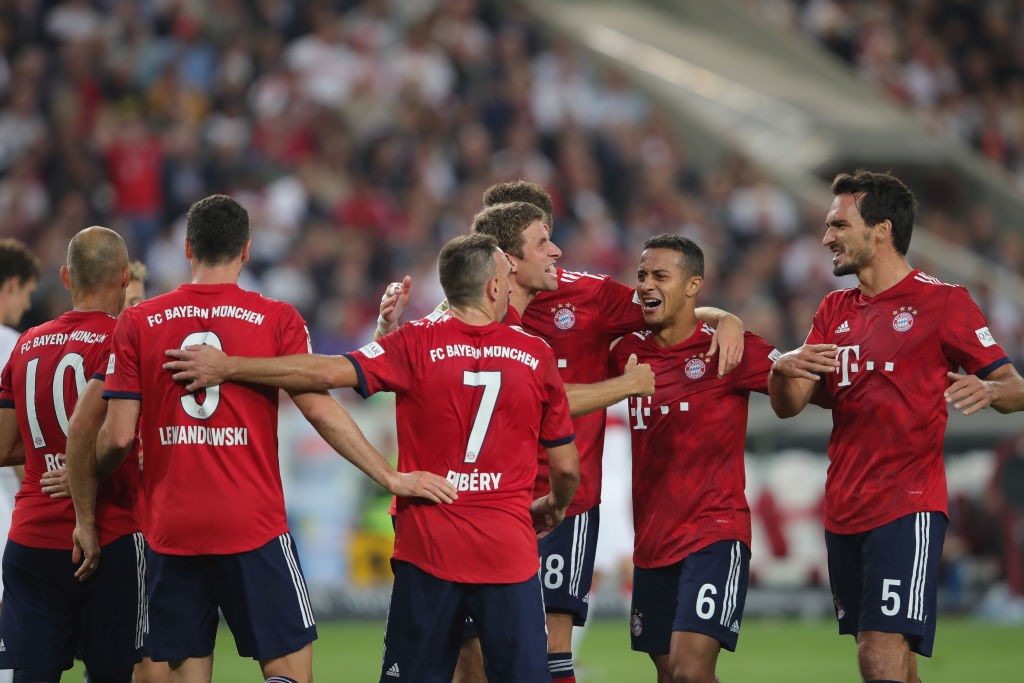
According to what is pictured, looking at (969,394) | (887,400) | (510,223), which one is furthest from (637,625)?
(510,223)

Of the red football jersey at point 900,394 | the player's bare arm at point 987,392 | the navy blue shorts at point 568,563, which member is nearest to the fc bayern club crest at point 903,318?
the red football jersey at point 900,394

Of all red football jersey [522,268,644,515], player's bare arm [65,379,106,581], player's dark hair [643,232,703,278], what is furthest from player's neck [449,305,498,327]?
player's bare arm [65,379,106,581]

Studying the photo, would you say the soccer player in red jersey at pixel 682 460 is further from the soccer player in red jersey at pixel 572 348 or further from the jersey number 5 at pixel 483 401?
the jersey number 5 at pixel 483 401

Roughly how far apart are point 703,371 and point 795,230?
43.4 feet


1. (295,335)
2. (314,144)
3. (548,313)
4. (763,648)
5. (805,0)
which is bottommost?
(763,648)

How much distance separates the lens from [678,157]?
21641mm

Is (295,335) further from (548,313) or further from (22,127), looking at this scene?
(22,127)

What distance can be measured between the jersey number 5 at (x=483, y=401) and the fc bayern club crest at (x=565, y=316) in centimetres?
158

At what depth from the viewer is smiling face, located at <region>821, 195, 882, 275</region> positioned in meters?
7.69

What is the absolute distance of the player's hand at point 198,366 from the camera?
639cm

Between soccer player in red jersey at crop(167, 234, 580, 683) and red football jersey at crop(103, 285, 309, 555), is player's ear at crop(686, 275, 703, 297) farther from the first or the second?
red football jersey at crop(103, 285, 309, 555)

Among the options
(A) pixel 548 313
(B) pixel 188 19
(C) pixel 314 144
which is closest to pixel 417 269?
(C) pixel 314 144

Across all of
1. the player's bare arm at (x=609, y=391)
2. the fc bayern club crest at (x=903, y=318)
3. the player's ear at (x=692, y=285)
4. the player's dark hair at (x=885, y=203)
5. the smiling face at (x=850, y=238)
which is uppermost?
the player's dark hair at (x=885, y=203)

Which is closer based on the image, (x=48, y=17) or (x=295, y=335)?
(x=295, y=335)
